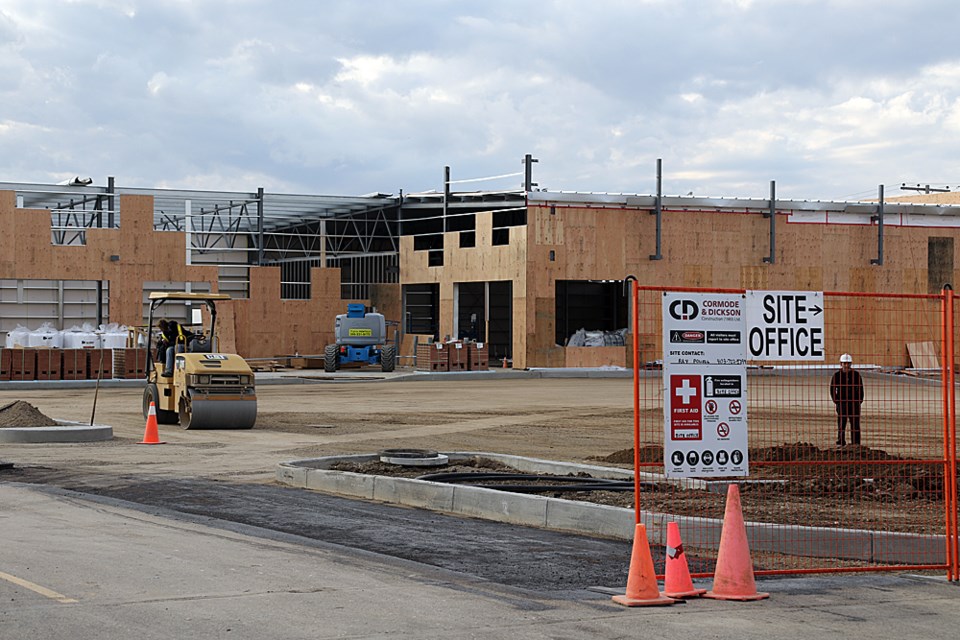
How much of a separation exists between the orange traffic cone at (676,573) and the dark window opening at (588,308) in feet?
166

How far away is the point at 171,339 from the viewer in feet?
86.1

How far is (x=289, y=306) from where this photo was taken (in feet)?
178

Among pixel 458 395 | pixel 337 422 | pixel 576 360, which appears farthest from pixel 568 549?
pixel 576 360

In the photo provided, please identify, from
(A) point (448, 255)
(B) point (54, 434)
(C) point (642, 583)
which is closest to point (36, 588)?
(C) point (642, 583)

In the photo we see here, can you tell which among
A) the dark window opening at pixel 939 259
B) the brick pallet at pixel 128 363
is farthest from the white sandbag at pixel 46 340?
the dark window opening at pixel 939 259

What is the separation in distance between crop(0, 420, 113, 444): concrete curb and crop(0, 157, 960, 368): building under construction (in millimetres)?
26038

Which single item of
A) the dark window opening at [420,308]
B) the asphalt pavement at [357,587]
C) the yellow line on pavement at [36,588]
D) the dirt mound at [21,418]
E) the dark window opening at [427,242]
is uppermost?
the dark window opening at [427,242]

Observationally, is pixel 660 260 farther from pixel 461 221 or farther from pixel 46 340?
pixel 46 340

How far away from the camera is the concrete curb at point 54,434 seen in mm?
22500

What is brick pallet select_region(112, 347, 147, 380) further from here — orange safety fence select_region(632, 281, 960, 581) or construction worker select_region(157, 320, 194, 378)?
orange safety fence select_region(632, 281, 960, 581)

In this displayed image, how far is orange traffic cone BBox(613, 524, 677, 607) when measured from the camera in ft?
30.5

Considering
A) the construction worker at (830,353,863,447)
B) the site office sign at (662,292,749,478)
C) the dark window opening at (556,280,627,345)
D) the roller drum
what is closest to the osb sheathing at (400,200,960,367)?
the dark window opening at (556,280,627,345)

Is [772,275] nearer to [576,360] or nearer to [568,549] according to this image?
[576,360]

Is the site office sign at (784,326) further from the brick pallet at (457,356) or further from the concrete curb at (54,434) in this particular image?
the brick pallet at (457,356)
